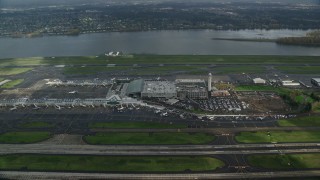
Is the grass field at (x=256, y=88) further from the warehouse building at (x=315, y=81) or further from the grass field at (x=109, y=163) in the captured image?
the grass field at (x=109, y=163)

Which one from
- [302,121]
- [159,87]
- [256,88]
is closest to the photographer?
[302,121]

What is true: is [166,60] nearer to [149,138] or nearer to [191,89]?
[191,89]

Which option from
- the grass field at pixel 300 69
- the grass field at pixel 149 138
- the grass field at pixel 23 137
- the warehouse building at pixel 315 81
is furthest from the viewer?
the grass field at pixel 300 69

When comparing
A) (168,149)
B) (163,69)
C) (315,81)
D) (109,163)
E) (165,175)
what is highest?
(163,69)

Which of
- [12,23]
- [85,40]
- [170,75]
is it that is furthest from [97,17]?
[170,75]

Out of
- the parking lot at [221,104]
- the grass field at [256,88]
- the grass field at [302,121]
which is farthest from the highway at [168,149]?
the grass field at [256,88]

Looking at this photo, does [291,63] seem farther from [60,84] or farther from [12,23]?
[12,23]

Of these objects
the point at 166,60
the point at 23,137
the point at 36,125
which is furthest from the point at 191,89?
the point at 23,137
